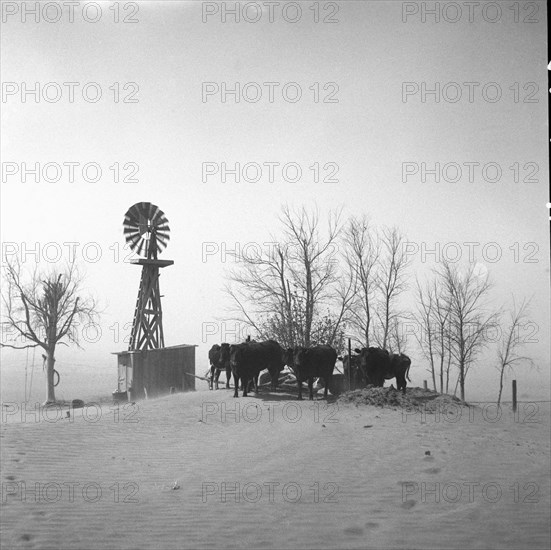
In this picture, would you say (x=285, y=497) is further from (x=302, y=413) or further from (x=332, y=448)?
(x=302, y=413)

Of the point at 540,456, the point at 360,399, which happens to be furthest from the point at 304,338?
the point at 540,456

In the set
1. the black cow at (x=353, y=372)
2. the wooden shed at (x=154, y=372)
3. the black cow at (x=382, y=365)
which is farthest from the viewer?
the wooden shed at (x=154, y=372)

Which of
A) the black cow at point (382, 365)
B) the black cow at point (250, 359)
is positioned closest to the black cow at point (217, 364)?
the black cow at point (250, 359)

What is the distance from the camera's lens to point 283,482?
11703mm

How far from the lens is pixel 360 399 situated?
64.3ft

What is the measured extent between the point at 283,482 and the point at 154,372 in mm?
18364

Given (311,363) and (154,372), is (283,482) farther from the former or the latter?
(154,372)

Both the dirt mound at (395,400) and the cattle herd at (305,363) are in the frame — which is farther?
the cattle herd at (305,363)

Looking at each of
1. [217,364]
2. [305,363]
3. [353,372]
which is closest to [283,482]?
[305,363]

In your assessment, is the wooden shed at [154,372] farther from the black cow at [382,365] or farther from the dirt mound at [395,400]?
the dirt mound at [395,400]

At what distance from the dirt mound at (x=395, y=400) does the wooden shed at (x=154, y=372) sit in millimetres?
11733

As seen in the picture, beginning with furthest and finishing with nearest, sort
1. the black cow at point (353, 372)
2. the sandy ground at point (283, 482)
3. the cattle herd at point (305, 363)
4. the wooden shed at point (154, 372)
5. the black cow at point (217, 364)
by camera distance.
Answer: the wooden shed at point (154, 372) → the black cow at point (217, 364) → the black cow at point (353, 372) → the cattle herd at point (305, 363) → the sandy ground at point (283, 482)

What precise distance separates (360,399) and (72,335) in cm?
2673

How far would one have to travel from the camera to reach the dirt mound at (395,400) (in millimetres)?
18953
